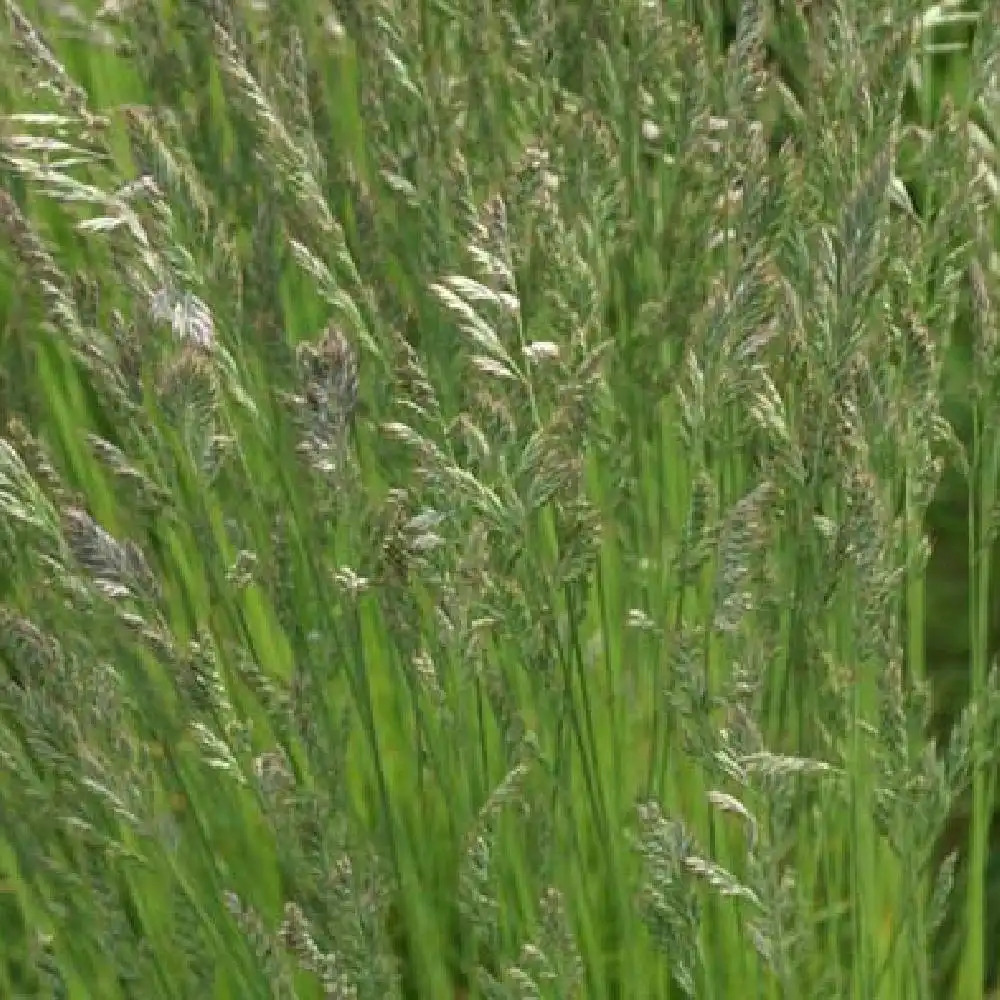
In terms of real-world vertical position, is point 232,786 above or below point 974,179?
below

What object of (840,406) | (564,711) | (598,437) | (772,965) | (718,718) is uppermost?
(840,406)

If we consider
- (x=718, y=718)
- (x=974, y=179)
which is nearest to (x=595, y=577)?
(x=718, y=718)

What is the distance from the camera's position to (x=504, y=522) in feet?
3.67

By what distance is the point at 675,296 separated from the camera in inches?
62.2

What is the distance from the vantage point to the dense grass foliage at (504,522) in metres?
1.14

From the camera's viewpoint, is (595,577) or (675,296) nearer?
(675,296)

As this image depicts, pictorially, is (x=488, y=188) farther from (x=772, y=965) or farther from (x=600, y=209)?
(x=772, y=965)

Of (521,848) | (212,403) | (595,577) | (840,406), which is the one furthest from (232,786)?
(840,406)

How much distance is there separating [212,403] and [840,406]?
1.36 feet

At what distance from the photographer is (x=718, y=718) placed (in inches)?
67.2

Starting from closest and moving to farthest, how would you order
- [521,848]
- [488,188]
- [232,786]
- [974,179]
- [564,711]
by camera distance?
[564,711]
[974,179]
[521,848]
[232,786]
[488,188]

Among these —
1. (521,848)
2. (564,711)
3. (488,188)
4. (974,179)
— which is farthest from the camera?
(488,188)

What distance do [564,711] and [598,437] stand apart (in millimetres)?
259

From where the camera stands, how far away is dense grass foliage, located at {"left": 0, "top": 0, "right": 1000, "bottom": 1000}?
1.14 meters
